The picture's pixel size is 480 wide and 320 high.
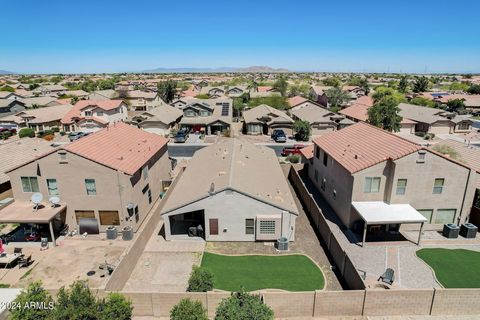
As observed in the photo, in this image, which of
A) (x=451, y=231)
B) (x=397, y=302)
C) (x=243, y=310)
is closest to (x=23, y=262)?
(x=243, y=310)

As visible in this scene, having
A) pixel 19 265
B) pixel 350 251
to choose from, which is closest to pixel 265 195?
pixel 350 251

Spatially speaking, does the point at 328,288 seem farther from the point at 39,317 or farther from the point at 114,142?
the point at 114,142

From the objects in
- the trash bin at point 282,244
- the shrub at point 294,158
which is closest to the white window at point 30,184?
the trash bin at point 282,244

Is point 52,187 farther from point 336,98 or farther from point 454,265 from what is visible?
point 336,98

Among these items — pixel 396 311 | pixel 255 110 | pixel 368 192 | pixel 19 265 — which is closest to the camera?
pixel 396 311

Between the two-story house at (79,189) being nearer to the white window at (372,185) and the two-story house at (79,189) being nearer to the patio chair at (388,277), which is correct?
the white window at (372,185)

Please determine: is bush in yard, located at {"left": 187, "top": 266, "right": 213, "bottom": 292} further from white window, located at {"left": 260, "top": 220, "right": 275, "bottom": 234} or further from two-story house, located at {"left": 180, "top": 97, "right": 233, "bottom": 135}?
two-story house, located at {"left": 180, "top": 97, "right": 233, "bottom": 135}

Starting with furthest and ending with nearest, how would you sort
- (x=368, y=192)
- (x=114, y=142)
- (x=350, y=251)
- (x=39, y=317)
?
(x=114, y=142) → (x=368, y=192) → (x=350, y=251) → (x=39, y=317)
